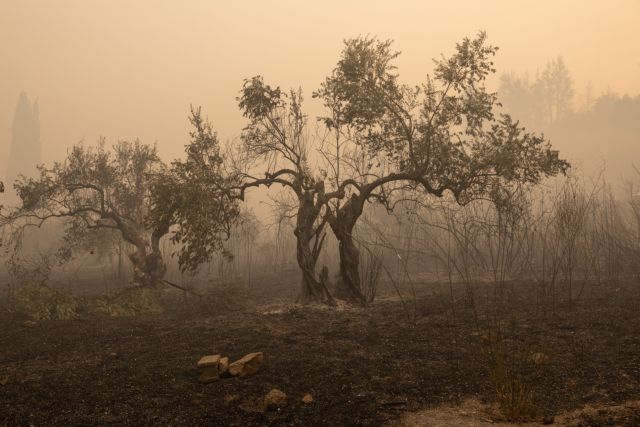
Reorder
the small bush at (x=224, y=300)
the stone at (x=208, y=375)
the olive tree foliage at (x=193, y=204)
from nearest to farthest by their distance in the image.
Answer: the stone at (x=208, y=375)
the olive tree foliage at (x=193, y=204)
the small bush at (x=224, y=300)

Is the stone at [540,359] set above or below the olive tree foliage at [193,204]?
below

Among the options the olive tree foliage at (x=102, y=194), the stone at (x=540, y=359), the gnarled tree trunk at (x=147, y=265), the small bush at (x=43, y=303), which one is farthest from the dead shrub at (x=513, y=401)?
the gnarled tree trunk at (x=147, y=265)

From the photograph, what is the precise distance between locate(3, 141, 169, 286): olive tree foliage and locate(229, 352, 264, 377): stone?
31.9 ft

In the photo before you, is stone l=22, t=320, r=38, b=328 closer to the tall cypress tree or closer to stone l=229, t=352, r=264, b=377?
stone l=229, t=352, r=264, b=377

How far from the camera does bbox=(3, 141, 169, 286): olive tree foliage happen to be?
1688 centimetres

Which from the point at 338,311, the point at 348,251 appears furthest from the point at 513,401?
the point at 348,251

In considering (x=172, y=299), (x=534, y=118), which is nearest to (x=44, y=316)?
(x=172, y=299)

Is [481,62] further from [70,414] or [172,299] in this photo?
[172,299]

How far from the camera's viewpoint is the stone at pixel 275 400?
6086 mm

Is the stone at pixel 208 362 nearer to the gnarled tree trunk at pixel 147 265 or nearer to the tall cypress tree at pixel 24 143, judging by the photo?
the gnarled tree trunk at pixel 147 265

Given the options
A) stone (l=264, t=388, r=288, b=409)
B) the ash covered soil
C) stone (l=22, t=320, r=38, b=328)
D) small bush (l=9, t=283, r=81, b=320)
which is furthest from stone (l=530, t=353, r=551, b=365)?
small bush (l=9, t=283, r=81, b=320)

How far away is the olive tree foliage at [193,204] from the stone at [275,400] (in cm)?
489

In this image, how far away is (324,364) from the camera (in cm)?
776

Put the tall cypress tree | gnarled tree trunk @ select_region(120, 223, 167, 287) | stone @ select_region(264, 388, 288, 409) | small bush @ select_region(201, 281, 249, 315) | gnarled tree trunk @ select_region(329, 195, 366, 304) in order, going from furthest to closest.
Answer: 1. the tall cypress tree
2. gnarled tree trunk @ select_region(120, 223, 167, 287)
3. gnarled tree trunk @ select_region(329, 195, 366, 304)
4. small bush @ select_region(201, 281, 249, 315)
5. stone @ select_region(264, 388, 288, 409)
